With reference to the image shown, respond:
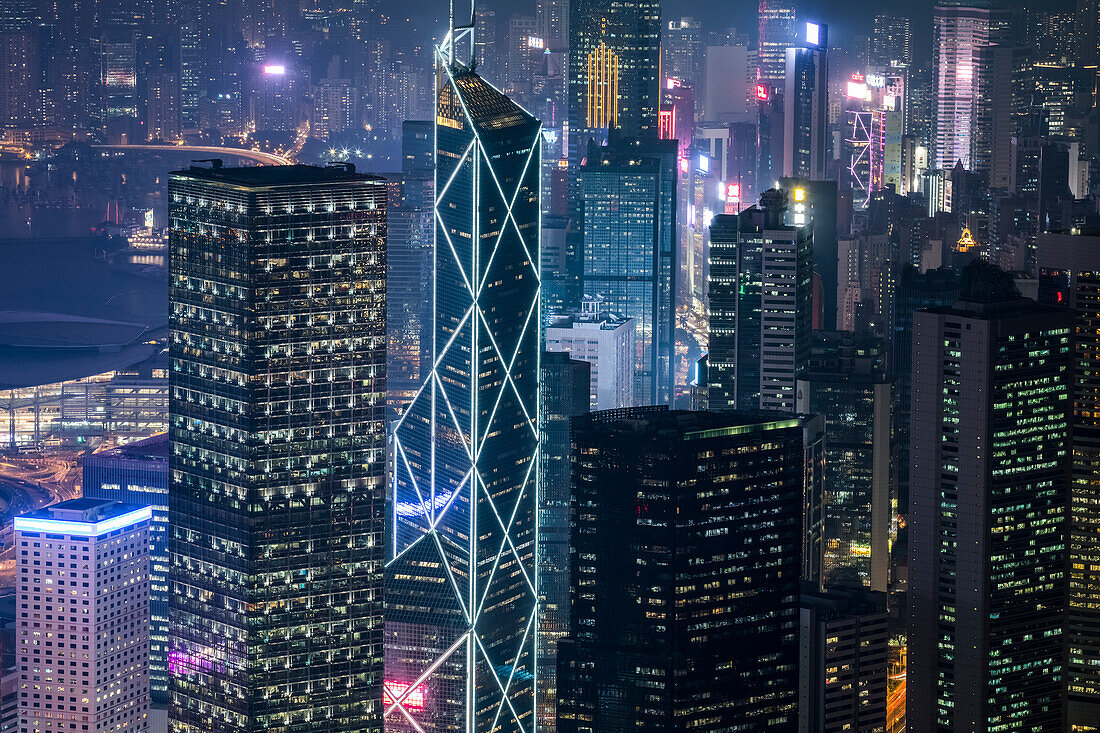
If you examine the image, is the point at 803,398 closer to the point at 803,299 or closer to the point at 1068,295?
the point at 803,299

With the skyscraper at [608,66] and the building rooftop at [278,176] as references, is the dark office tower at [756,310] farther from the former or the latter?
the building rooftop at [278,176]

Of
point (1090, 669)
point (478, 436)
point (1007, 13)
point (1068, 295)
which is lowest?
point (1090, 669)

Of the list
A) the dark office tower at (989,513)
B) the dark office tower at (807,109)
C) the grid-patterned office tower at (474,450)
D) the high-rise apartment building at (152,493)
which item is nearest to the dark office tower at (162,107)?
the high-rise apartment building at (152,493)

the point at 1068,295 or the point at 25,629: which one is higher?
the point at 1068,295

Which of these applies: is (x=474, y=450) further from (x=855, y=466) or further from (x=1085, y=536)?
(x=1085, y=536)

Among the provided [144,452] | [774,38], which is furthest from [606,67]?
[144,452]

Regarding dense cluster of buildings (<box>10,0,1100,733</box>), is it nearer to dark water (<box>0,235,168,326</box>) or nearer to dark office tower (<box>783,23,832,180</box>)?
dark water (<box>0,235,168,326</box>)

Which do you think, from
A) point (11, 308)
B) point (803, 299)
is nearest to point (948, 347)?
point (803, 299)
